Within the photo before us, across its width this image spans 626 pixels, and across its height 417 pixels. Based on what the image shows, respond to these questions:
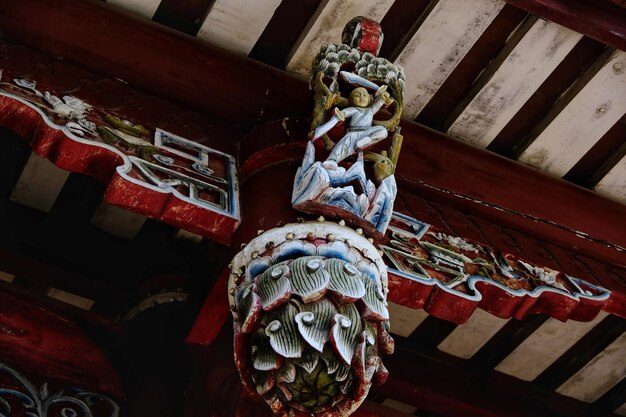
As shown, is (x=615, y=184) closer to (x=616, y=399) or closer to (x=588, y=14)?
(x=588, y=14)

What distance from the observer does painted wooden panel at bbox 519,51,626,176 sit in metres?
4.44

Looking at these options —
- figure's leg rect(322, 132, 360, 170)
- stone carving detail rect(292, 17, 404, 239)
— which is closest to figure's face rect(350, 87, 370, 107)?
stone carving detail rect(292, 17, 404, 239)

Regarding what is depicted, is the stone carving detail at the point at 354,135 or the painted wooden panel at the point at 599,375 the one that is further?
the painted wooden panel at the point at 599,375

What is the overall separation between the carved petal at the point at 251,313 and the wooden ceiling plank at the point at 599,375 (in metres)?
2.53

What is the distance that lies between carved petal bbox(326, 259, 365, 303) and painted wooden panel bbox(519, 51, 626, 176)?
1.67 meters

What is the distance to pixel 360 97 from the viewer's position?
377 centimetres

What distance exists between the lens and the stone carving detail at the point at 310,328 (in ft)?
9.84

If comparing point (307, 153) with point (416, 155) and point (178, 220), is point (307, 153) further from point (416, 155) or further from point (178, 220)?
point (416, 155)

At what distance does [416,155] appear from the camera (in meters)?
4.43

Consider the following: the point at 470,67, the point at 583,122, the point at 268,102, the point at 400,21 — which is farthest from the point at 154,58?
the point at 583,122

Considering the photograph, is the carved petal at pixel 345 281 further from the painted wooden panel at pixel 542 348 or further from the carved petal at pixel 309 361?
the painted wooden panel at pixel 542 348

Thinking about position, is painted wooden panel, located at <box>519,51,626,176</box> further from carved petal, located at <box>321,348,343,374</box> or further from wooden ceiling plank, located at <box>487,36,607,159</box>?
carved petal, located at <box>321,348,343,374</box>

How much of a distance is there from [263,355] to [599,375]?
2.66m

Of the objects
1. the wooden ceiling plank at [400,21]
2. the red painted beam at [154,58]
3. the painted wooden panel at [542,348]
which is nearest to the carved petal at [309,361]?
the red painted beam at [154,58]
